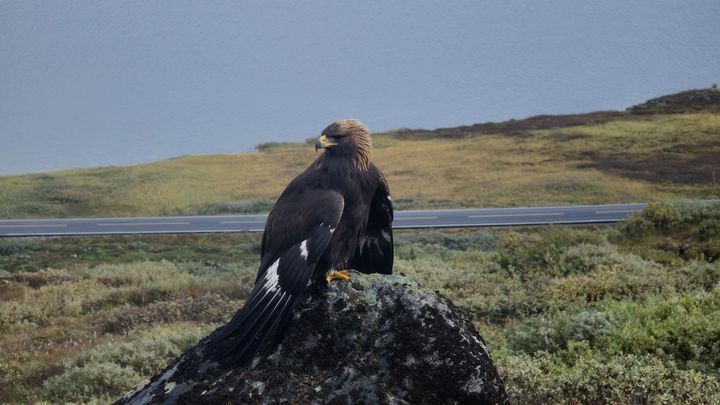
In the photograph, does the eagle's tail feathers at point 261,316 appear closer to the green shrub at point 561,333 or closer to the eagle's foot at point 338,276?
the eagle's foot at point 338,276

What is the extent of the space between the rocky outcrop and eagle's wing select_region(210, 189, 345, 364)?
114 millimetres

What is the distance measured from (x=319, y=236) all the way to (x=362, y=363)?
4.23ft

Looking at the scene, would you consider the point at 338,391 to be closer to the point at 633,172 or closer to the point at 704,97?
the point at 633,172

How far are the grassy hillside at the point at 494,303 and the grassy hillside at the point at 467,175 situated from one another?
23.6 feet

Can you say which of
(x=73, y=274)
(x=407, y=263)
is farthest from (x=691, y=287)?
(x=73, y=274)

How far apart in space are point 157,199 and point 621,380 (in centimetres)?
2742

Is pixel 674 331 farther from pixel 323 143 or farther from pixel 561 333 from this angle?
pixel 323 143

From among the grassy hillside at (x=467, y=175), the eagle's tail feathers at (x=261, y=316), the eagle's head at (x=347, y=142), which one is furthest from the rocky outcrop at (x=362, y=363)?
the grassy hillside at (x=467, y=175)

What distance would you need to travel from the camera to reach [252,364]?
464 centimetres

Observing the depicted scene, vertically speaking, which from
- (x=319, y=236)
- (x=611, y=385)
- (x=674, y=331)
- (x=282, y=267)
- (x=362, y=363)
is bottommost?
(x=674, y=331)

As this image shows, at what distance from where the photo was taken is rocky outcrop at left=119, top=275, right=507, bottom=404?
4.48 meters

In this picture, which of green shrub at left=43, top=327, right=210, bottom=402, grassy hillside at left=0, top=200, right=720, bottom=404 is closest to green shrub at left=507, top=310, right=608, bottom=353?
grassy hillside at left=0, top=200, right=720, bottom=404

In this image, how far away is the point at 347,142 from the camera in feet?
20.1

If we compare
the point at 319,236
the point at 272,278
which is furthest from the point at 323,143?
the point at 272,278
